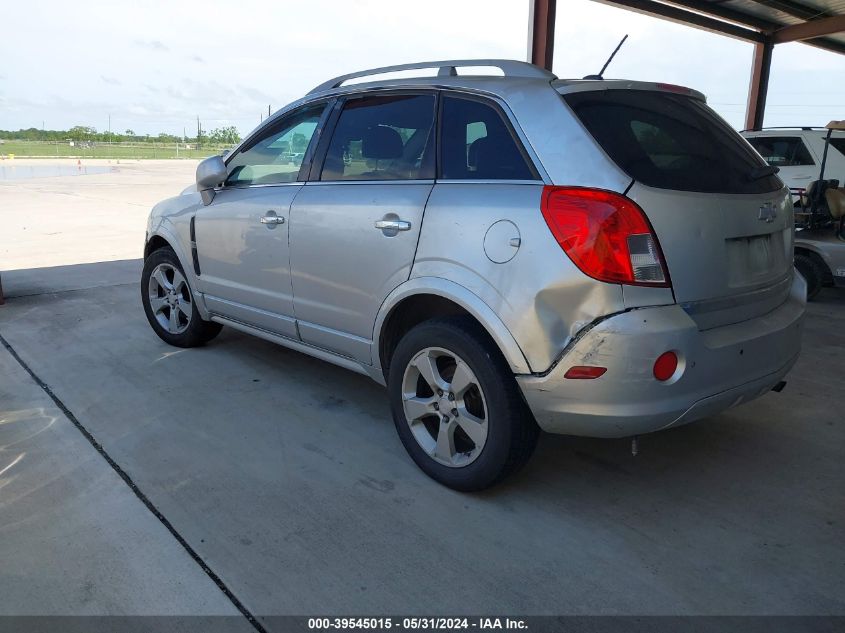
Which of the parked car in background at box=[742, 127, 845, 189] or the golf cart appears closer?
the golf cart

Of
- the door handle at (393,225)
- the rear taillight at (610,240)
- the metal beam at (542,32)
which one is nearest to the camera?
the rear taillight at (610,240)

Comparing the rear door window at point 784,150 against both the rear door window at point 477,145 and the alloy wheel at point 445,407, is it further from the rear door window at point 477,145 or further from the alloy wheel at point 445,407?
the alloy wheel at point 445,407

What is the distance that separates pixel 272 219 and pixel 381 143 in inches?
31.4

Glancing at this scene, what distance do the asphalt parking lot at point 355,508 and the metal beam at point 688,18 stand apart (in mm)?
9458

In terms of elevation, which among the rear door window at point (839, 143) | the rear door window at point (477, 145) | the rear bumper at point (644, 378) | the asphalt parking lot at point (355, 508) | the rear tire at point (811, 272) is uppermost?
the rear door window at point (839, 143)

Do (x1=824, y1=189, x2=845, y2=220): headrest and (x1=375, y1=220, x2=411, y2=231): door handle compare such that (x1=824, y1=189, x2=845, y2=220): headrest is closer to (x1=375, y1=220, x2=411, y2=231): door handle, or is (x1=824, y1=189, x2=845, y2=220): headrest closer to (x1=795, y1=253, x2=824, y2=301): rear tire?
(x1=795, y1=253, x2=824, y2=301): rear tire

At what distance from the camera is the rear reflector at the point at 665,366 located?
2402mm

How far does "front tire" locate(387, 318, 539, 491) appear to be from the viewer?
267cm

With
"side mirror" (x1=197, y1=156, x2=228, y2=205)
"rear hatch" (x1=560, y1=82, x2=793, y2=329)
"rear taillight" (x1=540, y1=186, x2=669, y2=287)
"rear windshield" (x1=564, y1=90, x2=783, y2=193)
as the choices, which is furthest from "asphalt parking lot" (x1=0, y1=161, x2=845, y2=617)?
"rear windshield" (x1=564, y1=90, x2=783, y2=193)

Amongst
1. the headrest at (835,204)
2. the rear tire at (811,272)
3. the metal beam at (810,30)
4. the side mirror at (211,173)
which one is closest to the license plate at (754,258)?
the side mirror at (211,173)

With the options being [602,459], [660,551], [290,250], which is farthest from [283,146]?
[660,551]

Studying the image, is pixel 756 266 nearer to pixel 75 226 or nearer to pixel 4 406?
pixel 4 406

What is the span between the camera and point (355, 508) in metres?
2.80

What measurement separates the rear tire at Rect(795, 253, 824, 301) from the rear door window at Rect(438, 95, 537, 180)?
5192mm
